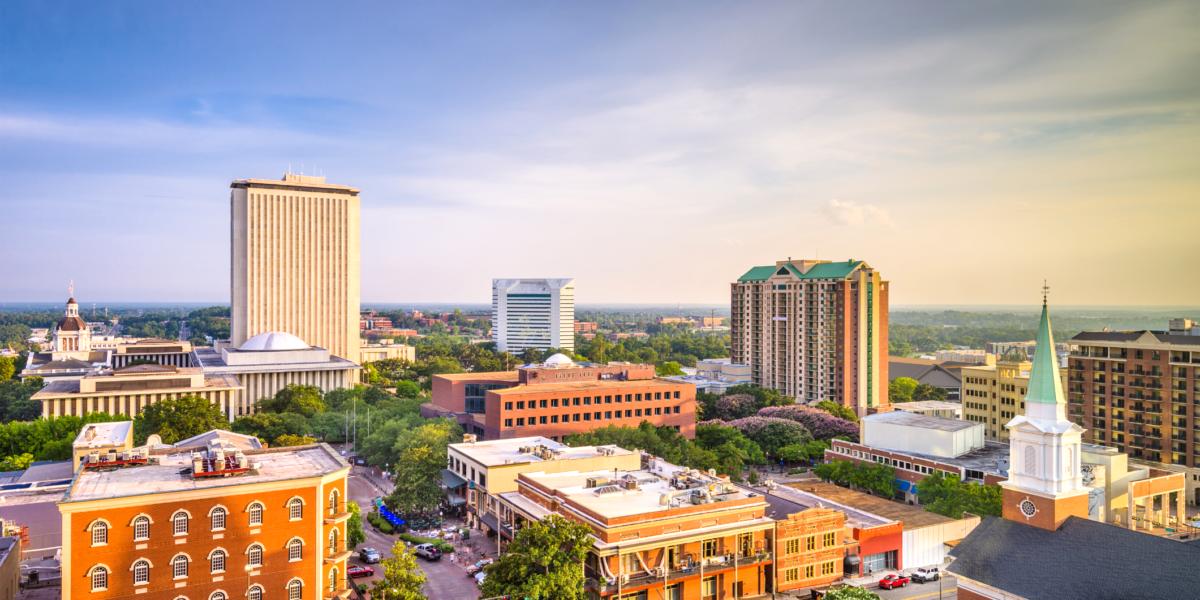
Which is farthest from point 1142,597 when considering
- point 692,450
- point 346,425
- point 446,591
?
point 346,425

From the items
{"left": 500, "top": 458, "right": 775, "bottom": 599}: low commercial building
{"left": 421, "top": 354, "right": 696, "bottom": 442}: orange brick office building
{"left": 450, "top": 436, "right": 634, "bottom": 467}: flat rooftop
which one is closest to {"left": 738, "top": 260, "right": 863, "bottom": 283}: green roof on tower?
{"left": 421, "top": 354, "right": 696, "bottom": 442}: orange brick office building

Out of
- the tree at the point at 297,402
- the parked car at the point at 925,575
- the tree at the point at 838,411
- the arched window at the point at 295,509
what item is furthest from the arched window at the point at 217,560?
the tree at the point at 838,411

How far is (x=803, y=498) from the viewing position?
172 ft

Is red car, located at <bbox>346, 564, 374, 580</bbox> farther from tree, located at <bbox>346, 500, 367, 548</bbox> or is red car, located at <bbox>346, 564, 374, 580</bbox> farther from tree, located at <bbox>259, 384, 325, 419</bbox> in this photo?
tree, located at <bbox>259, 384, 325, 419</bbox>

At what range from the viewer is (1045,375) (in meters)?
35.6

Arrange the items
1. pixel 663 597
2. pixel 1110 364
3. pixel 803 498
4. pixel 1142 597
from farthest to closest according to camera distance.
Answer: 1. pixel 1110 364
2. pixel 803 498
3. pixel 663 597
4. pixel 1142 597

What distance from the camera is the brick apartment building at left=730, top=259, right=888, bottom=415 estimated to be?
338 ft

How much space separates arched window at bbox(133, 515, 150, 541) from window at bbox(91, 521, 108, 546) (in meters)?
0.98

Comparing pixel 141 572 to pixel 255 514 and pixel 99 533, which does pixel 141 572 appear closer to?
pixel 99 533

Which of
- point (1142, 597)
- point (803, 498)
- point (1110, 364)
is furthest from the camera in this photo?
point (1110, 364)

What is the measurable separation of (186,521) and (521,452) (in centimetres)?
2775

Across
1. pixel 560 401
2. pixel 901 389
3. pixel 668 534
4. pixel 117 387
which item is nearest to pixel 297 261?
pixel 117 387

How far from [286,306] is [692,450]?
9298 cm

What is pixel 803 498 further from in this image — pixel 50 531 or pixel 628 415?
pixel 50 531
